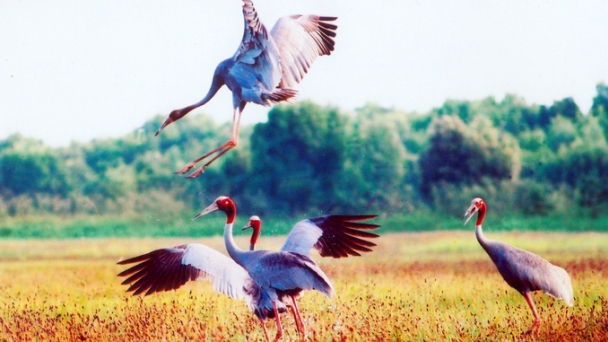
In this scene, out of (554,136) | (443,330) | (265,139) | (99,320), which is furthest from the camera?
(554,136)

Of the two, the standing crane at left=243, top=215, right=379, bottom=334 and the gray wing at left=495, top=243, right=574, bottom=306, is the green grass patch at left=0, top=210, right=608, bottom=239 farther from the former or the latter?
the gray wing at left=495, top=243, right=574, bottom=306

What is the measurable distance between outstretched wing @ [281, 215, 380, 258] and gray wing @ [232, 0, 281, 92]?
1.36 metres

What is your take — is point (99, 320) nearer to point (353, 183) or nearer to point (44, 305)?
point (44, 305)

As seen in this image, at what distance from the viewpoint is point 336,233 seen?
7203 mm

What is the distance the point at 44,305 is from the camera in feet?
26.1

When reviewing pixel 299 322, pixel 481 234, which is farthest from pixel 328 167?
pixel 299 322

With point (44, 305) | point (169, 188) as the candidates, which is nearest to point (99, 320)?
point (44, 305)

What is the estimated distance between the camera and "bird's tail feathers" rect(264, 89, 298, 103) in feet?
22.9

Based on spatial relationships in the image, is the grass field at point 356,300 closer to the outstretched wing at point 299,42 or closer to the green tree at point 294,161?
the green tree at point 294,161

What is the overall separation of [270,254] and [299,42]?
2480 millimetres

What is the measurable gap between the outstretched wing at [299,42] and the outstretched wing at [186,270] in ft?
6.53

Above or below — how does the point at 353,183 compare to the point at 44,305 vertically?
above

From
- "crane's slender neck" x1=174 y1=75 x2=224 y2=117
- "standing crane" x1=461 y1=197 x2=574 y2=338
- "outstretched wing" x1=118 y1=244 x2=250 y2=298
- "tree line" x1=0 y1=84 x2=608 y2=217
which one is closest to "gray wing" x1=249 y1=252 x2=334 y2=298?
"outstretched wing" x1=118 y1=244 x2=250 y2=298

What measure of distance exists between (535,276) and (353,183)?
3934 millimetres
